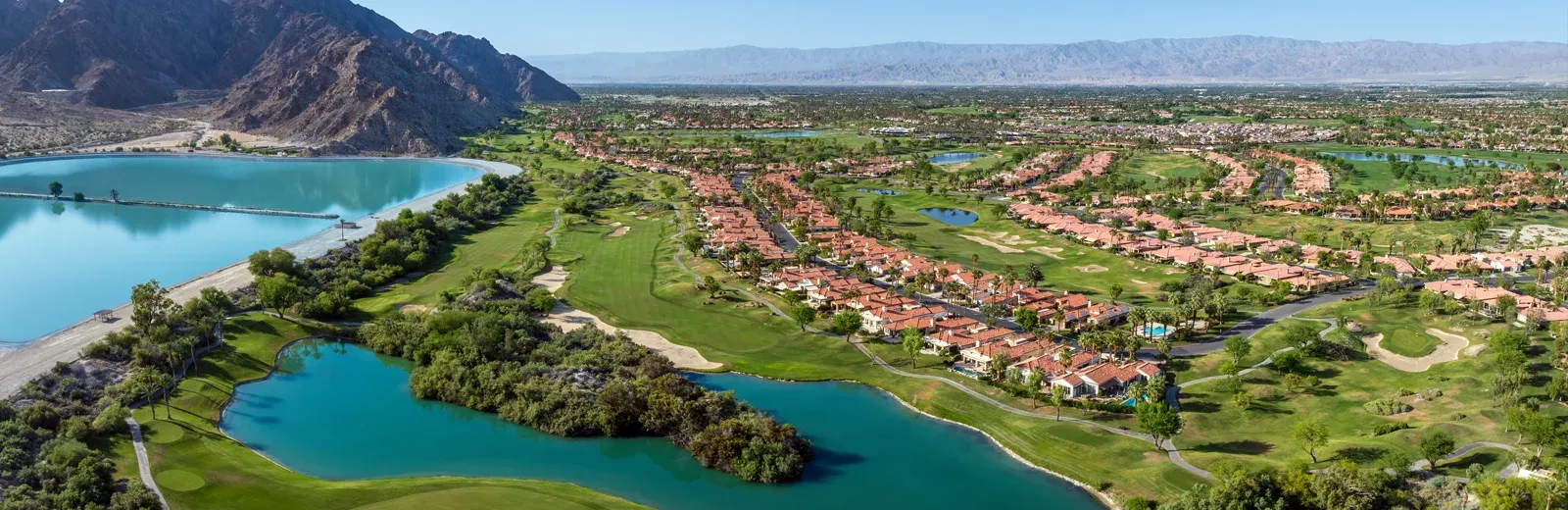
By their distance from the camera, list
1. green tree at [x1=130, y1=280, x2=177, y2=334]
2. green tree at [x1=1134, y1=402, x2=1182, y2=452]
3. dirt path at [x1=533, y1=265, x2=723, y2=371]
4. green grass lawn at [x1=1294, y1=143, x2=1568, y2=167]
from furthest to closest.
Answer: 1. green grass lawn at [x1=1294, y1=143, x2=1568, y2=167]
2. dirt path at [x1=533, y1=265, x2=723, y2=371]
3. green tree at [x1=130, y1=280, x2=177, y2=334]
4. green tree at [x1=1134, y1=402, x2=1182, y2=452]

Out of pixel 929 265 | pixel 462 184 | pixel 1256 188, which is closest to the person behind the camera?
pixel 929 265

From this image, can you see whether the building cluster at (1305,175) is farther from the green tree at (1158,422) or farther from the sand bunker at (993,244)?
the green tree at (1158,422)

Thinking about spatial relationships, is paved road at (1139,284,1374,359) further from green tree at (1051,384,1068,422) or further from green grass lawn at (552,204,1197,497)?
green grass lawn at (552,204,1197,497)

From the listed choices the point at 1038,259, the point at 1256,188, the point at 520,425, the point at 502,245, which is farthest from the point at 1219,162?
the point at 520,425

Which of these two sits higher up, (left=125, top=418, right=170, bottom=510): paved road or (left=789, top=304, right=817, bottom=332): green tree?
(left=789, top=304, right=817, bottom=332): green tree

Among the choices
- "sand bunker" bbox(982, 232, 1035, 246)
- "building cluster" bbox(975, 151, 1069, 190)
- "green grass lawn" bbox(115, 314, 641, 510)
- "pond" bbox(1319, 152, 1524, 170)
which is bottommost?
"green grass lawn" bbox(115, 314, 641, 510)

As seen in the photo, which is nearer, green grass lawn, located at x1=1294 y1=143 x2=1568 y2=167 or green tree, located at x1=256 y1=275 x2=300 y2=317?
green tree, located at x1=256 y1=275 x2=300 y2=317

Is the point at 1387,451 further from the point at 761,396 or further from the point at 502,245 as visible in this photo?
the point at 502,245

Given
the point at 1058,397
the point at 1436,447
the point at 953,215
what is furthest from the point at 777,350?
the point at 953,215

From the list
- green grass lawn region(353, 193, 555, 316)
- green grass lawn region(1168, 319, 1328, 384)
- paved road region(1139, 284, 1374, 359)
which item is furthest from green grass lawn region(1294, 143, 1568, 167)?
green grass lawn region(353, 193, 555, 316)
